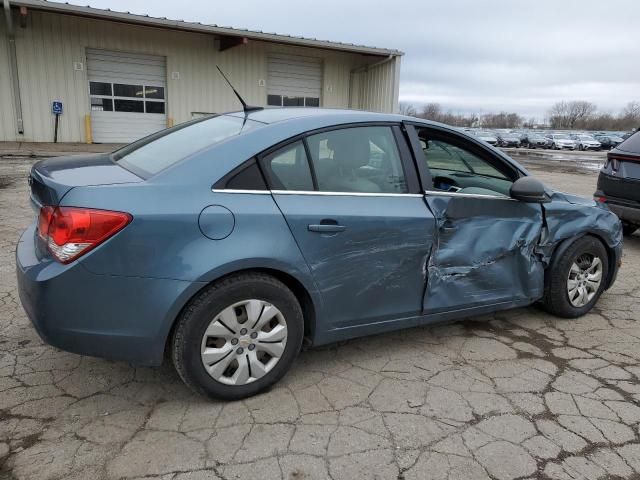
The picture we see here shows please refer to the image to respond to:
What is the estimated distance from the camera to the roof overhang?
13.9m

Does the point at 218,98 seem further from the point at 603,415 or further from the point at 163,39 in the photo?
the point at 603,415

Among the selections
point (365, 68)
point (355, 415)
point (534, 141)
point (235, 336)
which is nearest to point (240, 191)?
point (235, 336)

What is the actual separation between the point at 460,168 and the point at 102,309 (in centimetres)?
273

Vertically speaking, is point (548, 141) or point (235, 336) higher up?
point (548, 141)

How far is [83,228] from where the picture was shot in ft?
7.74

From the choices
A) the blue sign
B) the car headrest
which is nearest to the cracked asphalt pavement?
the car headrest

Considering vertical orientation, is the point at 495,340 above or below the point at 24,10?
below

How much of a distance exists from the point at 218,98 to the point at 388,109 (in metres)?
6.16

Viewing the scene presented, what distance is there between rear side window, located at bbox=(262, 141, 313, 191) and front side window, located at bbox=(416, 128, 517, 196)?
86cm

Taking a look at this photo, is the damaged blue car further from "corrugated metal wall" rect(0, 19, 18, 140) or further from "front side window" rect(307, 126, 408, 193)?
"corrugated metal wall" rect(0, 19, 18, 140)

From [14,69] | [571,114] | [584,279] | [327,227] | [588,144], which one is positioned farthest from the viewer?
[571,114]

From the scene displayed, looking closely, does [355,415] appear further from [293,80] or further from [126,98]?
[293,80]

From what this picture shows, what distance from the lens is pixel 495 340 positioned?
3.75 m

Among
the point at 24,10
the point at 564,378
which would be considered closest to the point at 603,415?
the point at 564,378
